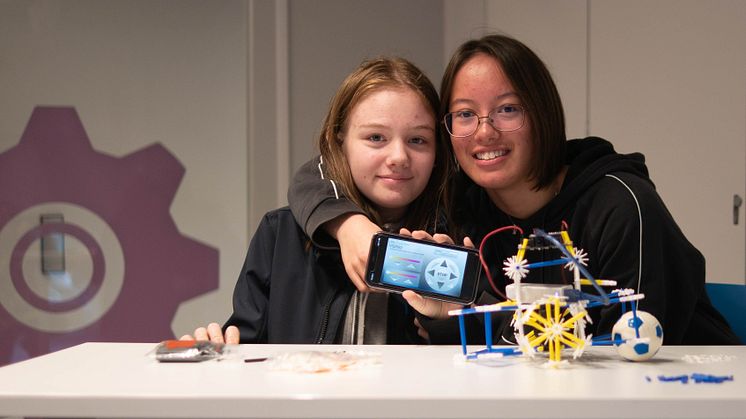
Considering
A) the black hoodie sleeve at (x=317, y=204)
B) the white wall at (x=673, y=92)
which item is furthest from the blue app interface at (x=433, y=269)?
the white wall at (x=673, y=92)

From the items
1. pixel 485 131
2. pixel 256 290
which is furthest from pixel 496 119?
pixel 256 290

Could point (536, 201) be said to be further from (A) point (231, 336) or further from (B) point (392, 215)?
(A) point (231, 336)

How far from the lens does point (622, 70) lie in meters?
2.46

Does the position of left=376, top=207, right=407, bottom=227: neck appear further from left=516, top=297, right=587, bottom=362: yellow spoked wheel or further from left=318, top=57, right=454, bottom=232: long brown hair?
left=516, top=297, right=587, bottom=362: yellow spoked wheel

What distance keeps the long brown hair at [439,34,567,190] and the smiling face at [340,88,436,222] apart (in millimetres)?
140

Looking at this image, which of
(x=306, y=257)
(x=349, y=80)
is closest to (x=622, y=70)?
(x=349, y=80)

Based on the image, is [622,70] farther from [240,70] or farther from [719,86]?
[240,70]

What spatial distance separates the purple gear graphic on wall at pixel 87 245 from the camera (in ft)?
9.68

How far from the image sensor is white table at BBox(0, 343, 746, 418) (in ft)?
2.54

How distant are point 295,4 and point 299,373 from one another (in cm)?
231

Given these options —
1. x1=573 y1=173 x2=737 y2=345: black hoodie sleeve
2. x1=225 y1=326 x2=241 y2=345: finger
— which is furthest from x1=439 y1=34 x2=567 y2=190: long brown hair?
x1=225 y1=326 x2=241 y2=345: finger

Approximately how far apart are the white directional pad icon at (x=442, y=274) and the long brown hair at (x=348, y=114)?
0.51 m

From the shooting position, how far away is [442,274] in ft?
3.76

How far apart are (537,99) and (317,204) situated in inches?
18.3
